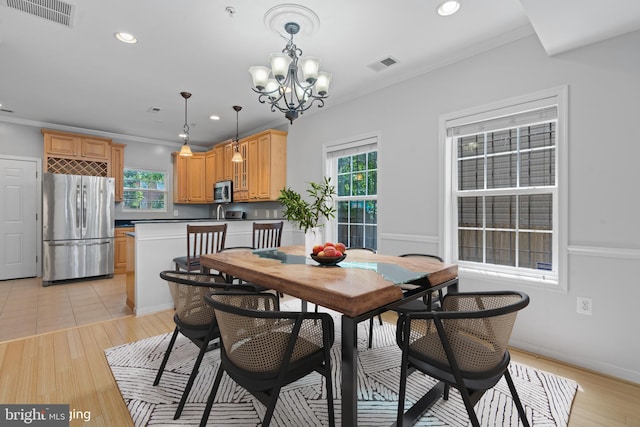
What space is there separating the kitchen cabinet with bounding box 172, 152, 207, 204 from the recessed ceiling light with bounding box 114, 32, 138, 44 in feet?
12.6

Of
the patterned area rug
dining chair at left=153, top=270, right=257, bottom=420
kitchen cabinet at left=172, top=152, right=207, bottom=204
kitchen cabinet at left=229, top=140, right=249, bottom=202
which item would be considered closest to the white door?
kitchen cabinet at left=172, top=152, right=207, bottom=204

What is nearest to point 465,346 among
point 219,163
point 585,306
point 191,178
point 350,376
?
point 350,376

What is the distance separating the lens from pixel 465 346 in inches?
52.0

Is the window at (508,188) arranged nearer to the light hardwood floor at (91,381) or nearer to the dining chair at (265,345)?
the light hardwood floor at (91,381)

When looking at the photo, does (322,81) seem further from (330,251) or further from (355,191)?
(355,191)

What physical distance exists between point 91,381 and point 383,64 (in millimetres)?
3594

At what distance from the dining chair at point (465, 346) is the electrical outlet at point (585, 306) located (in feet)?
4.15

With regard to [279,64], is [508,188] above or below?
below

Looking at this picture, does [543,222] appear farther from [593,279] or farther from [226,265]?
[226,265]

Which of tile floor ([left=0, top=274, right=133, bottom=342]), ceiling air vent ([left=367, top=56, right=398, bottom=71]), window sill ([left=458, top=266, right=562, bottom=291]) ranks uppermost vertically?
ceiling air vent ([left=367, top=56, right=398, bottom=71])

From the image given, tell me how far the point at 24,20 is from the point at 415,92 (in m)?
3.46

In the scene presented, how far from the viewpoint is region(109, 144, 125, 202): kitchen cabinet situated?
18.6 ft

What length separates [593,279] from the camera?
7.23 ft

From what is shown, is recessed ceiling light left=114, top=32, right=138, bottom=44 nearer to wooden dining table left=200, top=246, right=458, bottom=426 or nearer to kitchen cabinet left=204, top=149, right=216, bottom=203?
wooden dining table left=200, top=246, right=458, bottom=426
